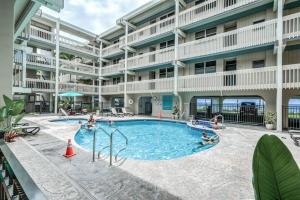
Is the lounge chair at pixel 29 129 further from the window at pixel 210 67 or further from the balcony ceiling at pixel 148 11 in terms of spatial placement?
the balcony ceiling at pixel 148 11

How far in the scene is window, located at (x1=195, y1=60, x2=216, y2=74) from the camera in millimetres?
15094

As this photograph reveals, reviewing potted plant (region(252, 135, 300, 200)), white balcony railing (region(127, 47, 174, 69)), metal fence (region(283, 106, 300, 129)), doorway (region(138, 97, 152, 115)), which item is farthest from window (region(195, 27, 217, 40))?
potted plant (region(252, 135, 300, 200))

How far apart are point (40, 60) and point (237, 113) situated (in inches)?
848

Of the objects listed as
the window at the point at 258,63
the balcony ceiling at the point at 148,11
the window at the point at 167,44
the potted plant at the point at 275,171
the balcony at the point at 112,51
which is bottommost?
the potted plant at the point at 275,171

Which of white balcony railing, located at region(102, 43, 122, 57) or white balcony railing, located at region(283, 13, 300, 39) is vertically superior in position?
white balcony railing, located at region(102, 43, 122, 57)

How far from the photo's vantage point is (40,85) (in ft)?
60.4

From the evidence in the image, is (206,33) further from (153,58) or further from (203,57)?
(153,58)

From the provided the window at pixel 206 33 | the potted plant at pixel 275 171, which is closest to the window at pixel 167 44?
the window at pixel 206 33

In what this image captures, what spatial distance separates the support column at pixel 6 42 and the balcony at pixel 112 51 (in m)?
17.6

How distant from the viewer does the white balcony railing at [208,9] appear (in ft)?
41.2

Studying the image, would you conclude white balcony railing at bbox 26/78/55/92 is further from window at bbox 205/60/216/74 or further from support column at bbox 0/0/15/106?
window at bbox 205/60/216/74

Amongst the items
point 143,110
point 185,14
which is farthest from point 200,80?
point 143,110

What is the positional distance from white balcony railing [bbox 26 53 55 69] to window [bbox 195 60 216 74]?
A: 54.3 ft

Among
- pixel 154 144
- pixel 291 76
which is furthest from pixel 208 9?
pixel 154 144
